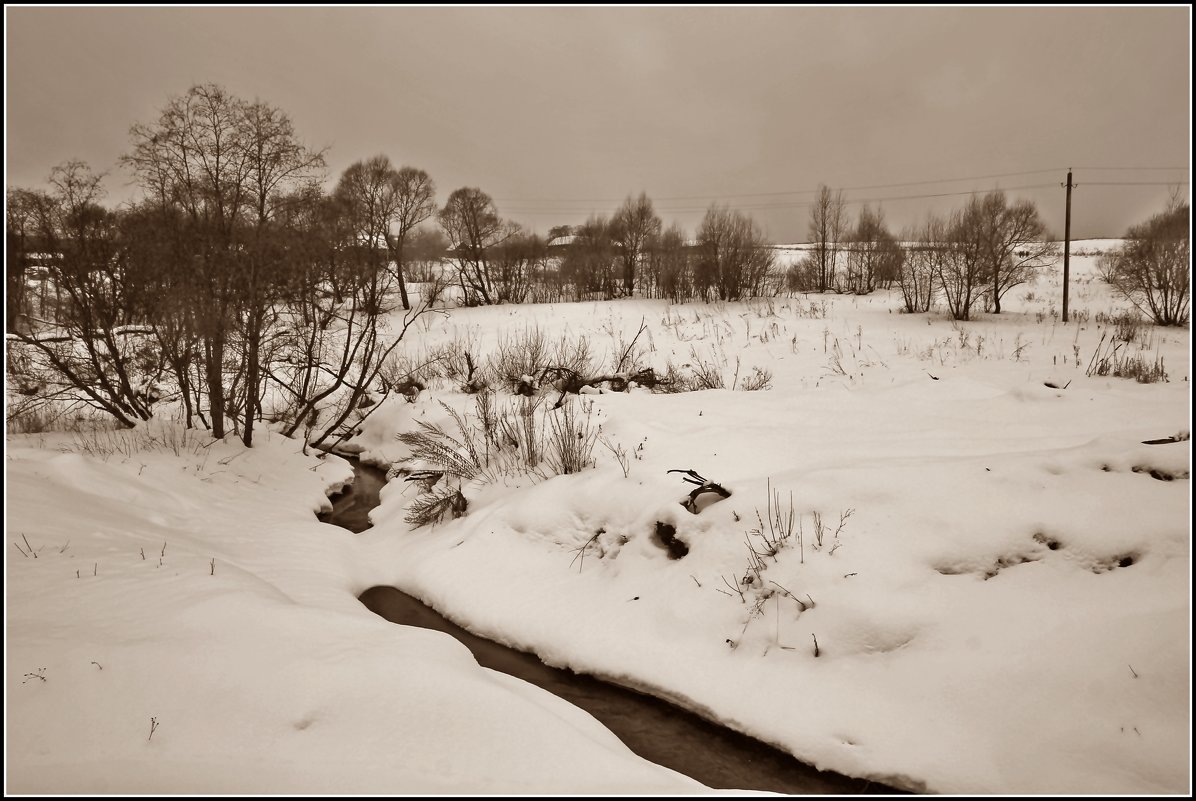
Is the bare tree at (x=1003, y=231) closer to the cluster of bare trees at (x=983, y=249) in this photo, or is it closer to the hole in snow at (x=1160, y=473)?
the cluster of bare trees at (x=983, y=249)

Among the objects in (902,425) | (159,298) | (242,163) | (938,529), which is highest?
(242,163)

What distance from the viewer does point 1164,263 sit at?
59.3ft

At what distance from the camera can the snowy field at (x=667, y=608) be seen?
9.75 ft

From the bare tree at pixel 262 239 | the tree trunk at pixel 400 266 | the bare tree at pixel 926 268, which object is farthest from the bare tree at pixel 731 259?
the bare tree at pixel 262 239

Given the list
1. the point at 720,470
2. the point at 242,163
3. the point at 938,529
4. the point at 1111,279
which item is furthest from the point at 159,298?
the point at 1111,279

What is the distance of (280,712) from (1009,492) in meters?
5.72

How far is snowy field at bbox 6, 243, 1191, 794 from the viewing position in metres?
2.97

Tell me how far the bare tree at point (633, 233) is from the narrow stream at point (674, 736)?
3095 centimetres

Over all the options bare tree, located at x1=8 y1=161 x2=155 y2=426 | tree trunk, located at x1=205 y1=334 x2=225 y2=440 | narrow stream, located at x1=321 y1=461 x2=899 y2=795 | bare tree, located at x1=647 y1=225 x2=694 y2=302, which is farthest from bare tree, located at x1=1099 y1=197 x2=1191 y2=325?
bare tree, located at x1=8 y1=161 x2=155 y2=426

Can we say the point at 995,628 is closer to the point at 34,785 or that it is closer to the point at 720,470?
the point at 720,470

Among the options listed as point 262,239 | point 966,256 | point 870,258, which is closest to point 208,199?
point 262,239

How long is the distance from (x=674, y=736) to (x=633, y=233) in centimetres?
3316

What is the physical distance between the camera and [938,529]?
14.9ft

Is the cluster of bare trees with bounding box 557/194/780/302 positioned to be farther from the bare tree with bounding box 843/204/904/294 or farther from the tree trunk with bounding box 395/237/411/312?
the tree trunk with bounding box 395/237/411/312
